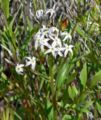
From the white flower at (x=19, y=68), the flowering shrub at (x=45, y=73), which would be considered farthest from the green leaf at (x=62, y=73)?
the white flower at (x=19, y=68)

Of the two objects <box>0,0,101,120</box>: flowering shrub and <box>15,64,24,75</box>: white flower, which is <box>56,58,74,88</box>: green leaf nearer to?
<box>0,0,101,120</box>: flowering shrub

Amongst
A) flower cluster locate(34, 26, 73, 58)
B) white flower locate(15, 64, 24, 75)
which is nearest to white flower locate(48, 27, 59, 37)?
flower cluster locate(34, 26, 73, 58)

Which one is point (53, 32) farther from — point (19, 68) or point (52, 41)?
point (19, 68)

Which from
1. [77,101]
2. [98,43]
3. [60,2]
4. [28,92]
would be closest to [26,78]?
[28,92]

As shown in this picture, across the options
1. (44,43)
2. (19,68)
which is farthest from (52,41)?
(19,68)

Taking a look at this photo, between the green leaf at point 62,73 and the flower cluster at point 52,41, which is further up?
the flower cluster at point 52,41

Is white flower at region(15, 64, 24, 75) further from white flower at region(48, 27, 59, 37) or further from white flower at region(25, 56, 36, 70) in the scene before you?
white flower at region(48, 27, 59, 37)

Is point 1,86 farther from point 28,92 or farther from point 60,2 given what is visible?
point 60,2

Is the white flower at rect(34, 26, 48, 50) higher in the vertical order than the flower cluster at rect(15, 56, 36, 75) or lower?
higher

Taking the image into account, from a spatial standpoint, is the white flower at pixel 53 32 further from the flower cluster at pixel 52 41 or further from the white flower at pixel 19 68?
the white flower at pixel 19 68
